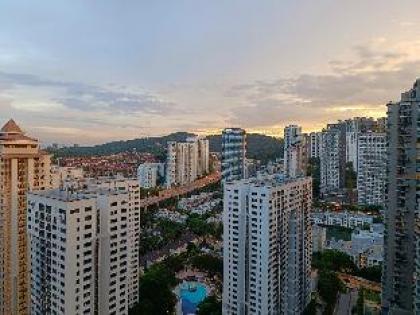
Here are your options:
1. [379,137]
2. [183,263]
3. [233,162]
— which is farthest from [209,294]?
[379,137]

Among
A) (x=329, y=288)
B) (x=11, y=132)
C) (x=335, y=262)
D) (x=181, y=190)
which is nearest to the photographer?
(x=11, y=132)

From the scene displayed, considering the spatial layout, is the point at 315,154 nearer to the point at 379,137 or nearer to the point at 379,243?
the point at 379,137

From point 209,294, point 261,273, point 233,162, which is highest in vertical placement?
point 233,162

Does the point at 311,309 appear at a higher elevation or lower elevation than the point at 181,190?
lower

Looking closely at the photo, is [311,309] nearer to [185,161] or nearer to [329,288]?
[329,288]

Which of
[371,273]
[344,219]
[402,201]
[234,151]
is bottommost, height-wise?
[371,273]

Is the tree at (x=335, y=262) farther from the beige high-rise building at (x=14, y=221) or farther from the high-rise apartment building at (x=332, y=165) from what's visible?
the high-rise apartment building at (x=332, y=165)

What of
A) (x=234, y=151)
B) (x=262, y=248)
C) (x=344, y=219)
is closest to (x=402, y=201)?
(x=262, y=248)
